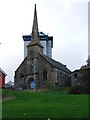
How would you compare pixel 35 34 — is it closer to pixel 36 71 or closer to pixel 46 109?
pixel 36 71

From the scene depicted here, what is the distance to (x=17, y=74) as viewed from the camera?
2928 inches

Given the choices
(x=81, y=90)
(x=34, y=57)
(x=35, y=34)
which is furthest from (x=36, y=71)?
(x=81, y=90)

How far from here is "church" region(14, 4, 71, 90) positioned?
66.8 m

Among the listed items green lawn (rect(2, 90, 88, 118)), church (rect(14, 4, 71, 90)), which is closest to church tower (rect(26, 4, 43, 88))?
church (rect(14, 4, 71, 90))

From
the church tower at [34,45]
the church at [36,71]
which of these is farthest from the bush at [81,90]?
the church tower at [34,45]

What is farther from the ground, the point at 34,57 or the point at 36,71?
the point at 34,57

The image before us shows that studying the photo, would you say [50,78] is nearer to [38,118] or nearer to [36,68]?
[36,68]

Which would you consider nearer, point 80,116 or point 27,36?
point 80,116

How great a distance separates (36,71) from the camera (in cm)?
6912

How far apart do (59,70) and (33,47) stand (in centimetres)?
963

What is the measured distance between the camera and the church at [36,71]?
66.8 metres

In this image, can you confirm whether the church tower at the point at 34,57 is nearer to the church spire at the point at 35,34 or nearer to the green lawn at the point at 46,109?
the church spire at the point at 35,34

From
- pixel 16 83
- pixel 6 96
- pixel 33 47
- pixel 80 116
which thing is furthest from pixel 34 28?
pixel 80 116

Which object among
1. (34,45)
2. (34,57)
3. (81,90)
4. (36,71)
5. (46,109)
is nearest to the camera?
(46,109)
